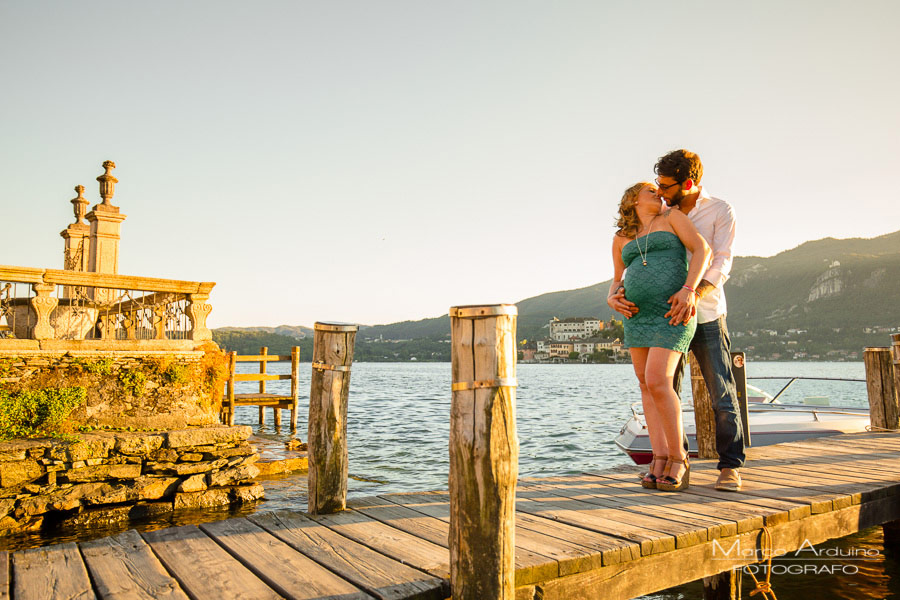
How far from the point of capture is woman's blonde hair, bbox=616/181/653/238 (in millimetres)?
4254

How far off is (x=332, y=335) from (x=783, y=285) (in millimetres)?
180237

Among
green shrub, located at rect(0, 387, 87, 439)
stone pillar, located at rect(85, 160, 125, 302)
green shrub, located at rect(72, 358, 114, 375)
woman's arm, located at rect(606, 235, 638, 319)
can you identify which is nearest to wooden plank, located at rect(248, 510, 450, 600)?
woman's arm, located at rect(606, 235, 638, 319)

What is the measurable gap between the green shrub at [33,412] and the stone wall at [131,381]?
16 cm

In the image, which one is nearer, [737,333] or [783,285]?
[737,333]

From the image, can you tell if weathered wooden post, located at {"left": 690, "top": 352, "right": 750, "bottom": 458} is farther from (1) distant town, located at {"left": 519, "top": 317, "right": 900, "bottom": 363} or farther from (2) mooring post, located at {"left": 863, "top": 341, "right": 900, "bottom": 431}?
(1) distant town, located at {"left": 519, "top": 317, "right": 900, "bottom": 363}

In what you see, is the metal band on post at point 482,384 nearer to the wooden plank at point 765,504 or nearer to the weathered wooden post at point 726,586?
the wooden plank at point 765,504

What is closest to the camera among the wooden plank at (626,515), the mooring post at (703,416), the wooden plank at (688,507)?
the wooden plank at (626,515)

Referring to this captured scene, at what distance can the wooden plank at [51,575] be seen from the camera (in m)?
2.42

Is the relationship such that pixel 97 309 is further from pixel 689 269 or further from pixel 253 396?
pixel 689 269

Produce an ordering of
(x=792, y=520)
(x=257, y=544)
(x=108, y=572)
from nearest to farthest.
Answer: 1. (x=108, y=572)
2. (x=257, y=544)
3. (x=792, y=520)

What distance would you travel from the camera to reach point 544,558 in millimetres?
2770

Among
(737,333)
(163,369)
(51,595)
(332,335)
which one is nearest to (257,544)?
(51,595)

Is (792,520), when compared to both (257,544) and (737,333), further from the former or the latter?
(737,333)

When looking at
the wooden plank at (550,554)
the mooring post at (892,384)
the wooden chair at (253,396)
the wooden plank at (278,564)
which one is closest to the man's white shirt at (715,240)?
the wooden plank at (550,554)
